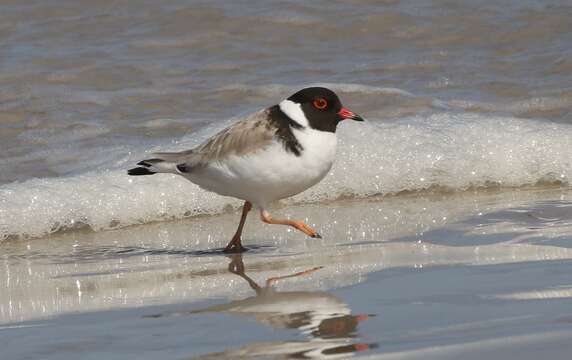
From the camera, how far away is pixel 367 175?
830 centimetres

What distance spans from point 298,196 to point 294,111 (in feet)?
5.65

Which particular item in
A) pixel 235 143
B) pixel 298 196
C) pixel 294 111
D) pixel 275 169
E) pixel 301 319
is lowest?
pixel 301 319

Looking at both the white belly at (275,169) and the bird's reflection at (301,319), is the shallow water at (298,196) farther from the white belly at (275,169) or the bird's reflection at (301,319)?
the white belly at (275,169)

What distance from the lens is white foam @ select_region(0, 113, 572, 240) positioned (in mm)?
7719

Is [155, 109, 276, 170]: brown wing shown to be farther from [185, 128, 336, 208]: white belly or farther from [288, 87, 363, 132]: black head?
[288, 87, 363, 132]: black head

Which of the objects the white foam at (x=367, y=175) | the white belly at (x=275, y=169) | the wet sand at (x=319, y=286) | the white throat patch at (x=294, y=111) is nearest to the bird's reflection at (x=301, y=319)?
the wet sand at (x=319, y=286)

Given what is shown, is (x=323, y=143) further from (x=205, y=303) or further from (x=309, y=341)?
(x=309, y=341)

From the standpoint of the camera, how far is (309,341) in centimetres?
440

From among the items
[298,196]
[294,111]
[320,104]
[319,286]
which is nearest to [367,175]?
[298,196]

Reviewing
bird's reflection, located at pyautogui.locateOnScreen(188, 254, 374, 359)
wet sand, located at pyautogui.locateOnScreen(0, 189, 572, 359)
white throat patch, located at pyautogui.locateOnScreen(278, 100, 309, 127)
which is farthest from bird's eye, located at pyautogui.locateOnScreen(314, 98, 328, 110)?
bird's reflection, located at pyautogui.locateOnScreen(188, 254, 374, 359)

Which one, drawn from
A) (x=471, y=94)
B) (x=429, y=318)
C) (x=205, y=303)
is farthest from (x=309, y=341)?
(x=471, y=94)

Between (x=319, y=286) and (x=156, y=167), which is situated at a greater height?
(x=156, y=167)

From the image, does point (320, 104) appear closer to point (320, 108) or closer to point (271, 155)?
point (320, 108)

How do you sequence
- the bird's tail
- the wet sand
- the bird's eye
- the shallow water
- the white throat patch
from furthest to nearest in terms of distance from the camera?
A: the bird's tail
the bird's eye
the white throat patch
the shallow water
the wet sand
